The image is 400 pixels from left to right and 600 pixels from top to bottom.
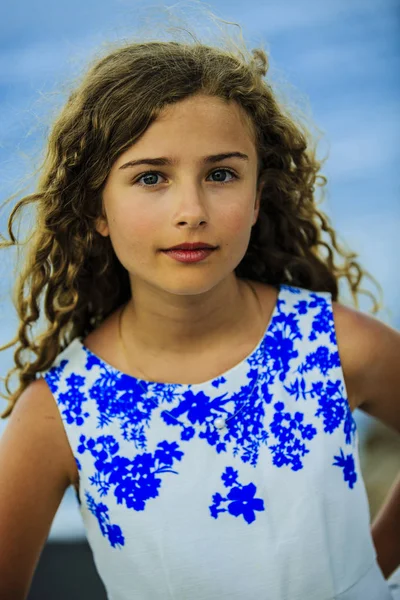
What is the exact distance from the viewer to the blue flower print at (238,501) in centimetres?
162

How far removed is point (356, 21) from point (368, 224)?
2.41 feet

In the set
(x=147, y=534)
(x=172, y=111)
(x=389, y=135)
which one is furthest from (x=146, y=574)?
(x=389, y=135)

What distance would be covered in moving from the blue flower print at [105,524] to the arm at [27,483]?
→ 69 mm

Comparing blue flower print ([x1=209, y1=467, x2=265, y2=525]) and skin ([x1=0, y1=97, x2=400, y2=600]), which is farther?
blue flower print ([x1=209, y1=467, x2=265, y2=525])

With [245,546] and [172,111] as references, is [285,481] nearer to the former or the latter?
[245,546]

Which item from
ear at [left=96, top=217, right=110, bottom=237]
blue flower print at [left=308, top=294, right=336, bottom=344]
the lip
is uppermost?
the lip

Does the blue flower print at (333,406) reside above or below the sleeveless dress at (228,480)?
above

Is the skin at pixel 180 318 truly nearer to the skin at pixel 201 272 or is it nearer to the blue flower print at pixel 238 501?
the skin at pixel 201 272

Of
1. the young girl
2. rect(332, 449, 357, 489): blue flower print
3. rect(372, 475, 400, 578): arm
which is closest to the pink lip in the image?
the young girl

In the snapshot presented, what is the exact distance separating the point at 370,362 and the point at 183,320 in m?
0.38

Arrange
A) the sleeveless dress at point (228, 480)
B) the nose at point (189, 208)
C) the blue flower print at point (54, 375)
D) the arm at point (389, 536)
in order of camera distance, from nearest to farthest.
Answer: the nose at point (189, 208), the sleeveless dress at point (228, 480), the blue flower print at point (54, 375), the arm at point (389, 536)

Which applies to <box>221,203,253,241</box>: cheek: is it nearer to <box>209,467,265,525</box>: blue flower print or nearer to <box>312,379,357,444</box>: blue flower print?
<box>312,379,357,444</box>: blue flower print

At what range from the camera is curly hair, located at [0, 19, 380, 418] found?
1570 millimetres

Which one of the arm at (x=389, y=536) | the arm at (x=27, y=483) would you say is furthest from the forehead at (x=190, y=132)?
the arm at (x=389, y=536)
